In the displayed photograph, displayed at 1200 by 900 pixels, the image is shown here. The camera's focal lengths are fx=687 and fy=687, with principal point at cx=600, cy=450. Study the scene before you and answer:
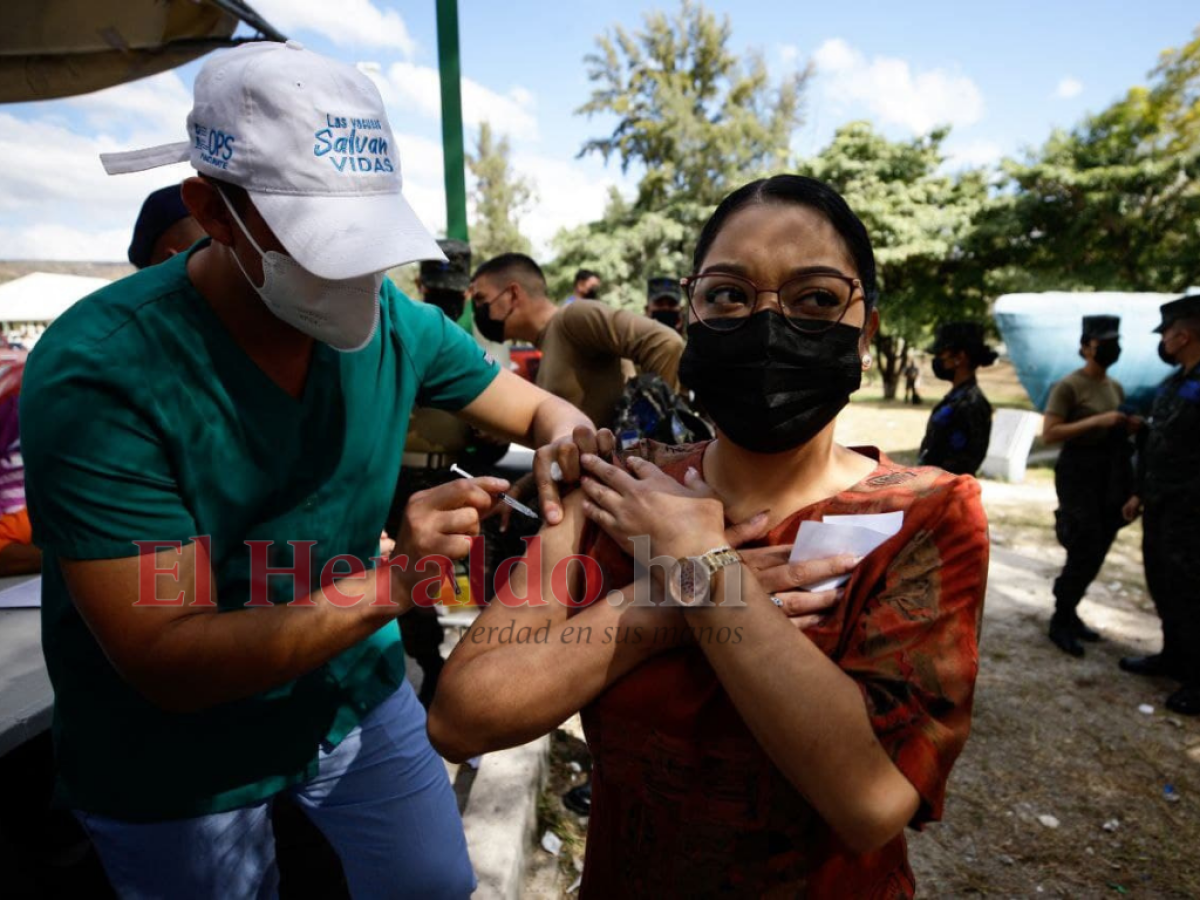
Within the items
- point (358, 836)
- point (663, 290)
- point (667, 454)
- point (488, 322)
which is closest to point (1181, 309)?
point (663, 290)

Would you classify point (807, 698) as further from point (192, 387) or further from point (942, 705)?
point (192, 387)

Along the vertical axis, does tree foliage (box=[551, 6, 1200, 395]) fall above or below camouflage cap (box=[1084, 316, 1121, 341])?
above

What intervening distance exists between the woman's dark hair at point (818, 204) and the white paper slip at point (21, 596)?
2374 mm

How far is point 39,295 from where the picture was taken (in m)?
14.1

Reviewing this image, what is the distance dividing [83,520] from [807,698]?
1.19 meters

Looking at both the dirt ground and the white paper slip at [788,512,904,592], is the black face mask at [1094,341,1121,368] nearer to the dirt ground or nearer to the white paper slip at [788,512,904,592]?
the dirt ground

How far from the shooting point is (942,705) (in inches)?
41.0

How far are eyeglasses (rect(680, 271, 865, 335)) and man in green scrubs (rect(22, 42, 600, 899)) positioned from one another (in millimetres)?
376

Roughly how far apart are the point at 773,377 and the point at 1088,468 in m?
4.37

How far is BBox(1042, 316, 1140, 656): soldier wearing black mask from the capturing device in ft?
14.6

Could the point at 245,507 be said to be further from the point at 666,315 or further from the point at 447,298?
the point at 666,315

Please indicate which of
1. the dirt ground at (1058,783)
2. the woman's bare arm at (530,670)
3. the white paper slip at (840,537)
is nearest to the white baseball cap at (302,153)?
the woman's bare arm at (530,670)

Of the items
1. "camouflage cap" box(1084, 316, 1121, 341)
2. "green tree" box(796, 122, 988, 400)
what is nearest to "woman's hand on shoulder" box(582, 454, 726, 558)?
"camouflage cap" box(1084, 316, 1121, 341)

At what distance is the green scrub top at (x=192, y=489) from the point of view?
3.80 feet
